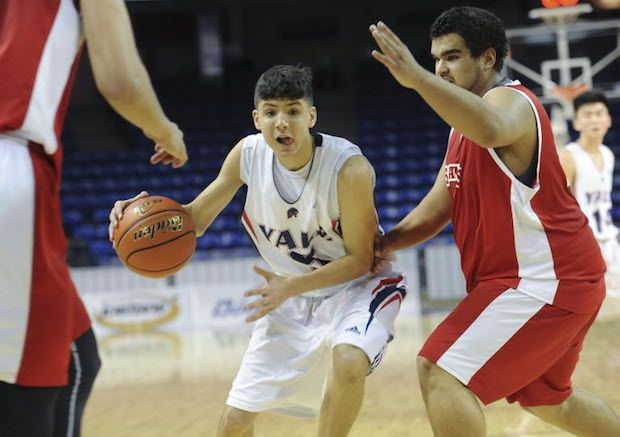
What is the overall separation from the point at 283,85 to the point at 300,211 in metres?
0.56

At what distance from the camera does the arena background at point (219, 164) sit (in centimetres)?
683

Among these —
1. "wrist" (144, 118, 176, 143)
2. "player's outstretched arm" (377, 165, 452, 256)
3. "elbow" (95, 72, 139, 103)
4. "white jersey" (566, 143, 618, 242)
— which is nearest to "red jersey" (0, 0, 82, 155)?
"elbow" (95, 72, 139, 103)

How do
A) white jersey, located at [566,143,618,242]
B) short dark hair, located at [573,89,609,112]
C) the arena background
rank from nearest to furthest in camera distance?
the arena background
short dark hair, located at [573,89,609,112]
white jersey, located at [566,143,618,242]

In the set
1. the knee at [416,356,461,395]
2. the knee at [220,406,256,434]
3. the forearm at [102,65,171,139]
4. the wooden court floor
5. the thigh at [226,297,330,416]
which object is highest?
the forearm at [102,65,171,139]

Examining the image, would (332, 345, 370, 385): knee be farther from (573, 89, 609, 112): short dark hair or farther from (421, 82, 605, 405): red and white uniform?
(573, 89, 609, 112): short dark hair

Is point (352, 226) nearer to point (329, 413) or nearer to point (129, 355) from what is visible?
point (329, 413)

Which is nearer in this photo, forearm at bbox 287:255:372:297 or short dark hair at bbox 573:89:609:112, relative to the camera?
forearm at bbox 287:255:372:297

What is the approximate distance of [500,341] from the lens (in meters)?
3.22

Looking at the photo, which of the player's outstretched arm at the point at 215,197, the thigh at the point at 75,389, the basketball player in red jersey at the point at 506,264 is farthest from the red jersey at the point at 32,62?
the player's outstretched arm at the point at 215,197

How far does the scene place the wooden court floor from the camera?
5.44 m

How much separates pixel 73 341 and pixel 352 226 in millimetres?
1942

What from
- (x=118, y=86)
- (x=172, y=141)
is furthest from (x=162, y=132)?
(x=118, y=86)

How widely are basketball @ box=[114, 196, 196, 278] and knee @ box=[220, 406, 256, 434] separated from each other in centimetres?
65

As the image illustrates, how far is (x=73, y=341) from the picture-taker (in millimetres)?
2000
